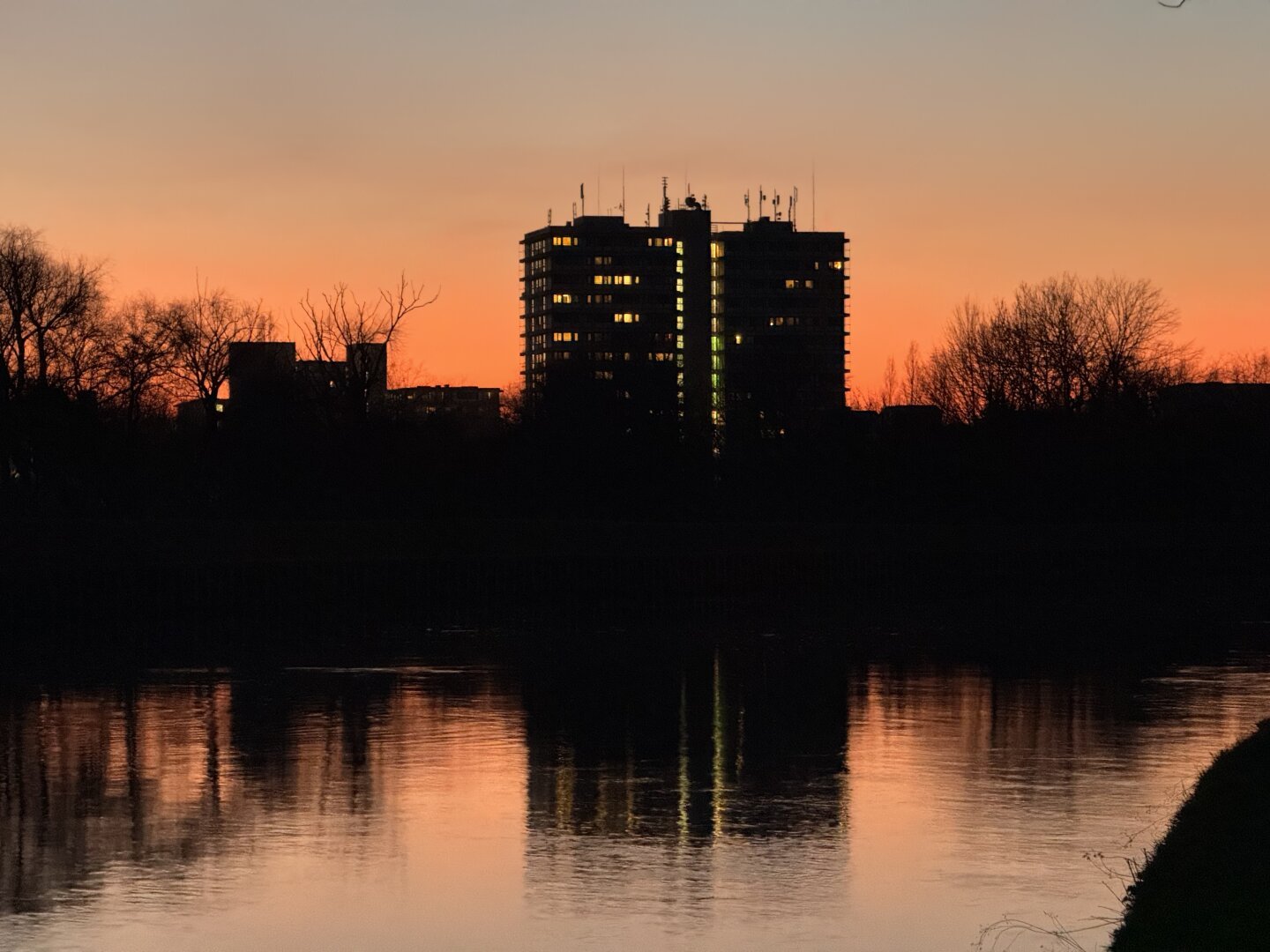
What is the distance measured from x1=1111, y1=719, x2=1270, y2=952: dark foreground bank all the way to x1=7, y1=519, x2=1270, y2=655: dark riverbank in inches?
938

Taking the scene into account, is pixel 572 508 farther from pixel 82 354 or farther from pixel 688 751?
pixel 688 751

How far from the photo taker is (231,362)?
117 m

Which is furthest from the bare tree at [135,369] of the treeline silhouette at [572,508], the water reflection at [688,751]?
the water reflection at [688,751]

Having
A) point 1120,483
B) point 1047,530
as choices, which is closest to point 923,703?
point 1047,530

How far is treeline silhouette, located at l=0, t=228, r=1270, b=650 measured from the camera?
56.8m

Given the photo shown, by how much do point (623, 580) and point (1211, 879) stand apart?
47185 mm

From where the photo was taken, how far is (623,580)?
195 feet

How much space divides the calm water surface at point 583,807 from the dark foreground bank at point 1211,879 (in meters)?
0.63

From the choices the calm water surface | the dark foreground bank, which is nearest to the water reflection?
the calm water surface

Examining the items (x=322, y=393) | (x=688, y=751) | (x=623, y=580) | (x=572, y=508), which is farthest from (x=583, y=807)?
(x=322, y=393)

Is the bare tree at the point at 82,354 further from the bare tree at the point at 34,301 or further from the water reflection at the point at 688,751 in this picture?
the water reflection at the point at 688,751

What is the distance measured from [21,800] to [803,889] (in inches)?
363

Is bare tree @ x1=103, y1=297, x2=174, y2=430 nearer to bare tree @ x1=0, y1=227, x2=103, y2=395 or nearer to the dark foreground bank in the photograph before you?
bare tree @ x1=0, y1=227, x2=103, y2=395

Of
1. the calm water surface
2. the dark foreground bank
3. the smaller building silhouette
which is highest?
the smaller building silhouette
